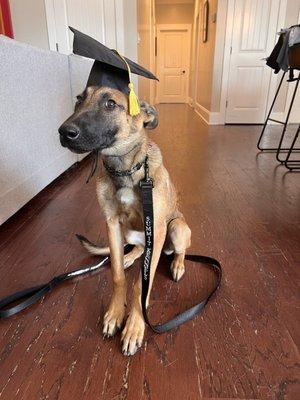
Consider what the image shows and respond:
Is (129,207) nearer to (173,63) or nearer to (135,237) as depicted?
(135,237)

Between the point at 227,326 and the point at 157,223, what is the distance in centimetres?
42

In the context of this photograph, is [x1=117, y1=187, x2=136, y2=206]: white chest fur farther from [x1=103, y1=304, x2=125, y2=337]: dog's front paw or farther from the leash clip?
[x1=103, y1=304, x2=125, y2=337]: dog's front paw

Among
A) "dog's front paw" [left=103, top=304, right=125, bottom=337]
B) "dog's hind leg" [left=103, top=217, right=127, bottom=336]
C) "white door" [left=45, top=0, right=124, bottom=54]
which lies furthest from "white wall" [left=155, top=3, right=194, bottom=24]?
"dog's front paw" [left=103, top=304, right=125, bottom=337]

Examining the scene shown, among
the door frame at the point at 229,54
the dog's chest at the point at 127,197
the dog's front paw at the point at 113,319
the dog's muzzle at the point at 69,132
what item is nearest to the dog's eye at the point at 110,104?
the dog's muzzle at the point at 69,132

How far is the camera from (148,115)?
1056 mm

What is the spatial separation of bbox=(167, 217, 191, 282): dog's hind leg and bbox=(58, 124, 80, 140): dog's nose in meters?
0.60

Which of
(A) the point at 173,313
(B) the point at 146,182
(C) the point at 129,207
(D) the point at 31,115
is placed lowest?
(A) the point at 173,313

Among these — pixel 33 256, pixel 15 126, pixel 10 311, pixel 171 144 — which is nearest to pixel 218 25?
pixel 171 144

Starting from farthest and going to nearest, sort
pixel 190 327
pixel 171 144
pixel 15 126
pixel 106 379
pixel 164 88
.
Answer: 1. pixel 164 88
2. pixel 171 144
3. pixel 15 126
4. pixel 190 327
5. pixel 106 379

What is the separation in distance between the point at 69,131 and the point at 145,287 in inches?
21.4

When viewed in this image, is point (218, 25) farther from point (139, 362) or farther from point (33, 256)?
point (139, 362)

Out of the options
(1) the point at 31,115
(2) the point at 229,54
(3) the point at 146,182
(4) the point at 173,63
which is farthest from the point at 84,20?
(4) the point at 173,63

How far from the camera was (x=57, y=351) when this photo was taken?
35.9 inches

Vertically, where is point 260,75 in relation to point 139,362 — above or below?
above
